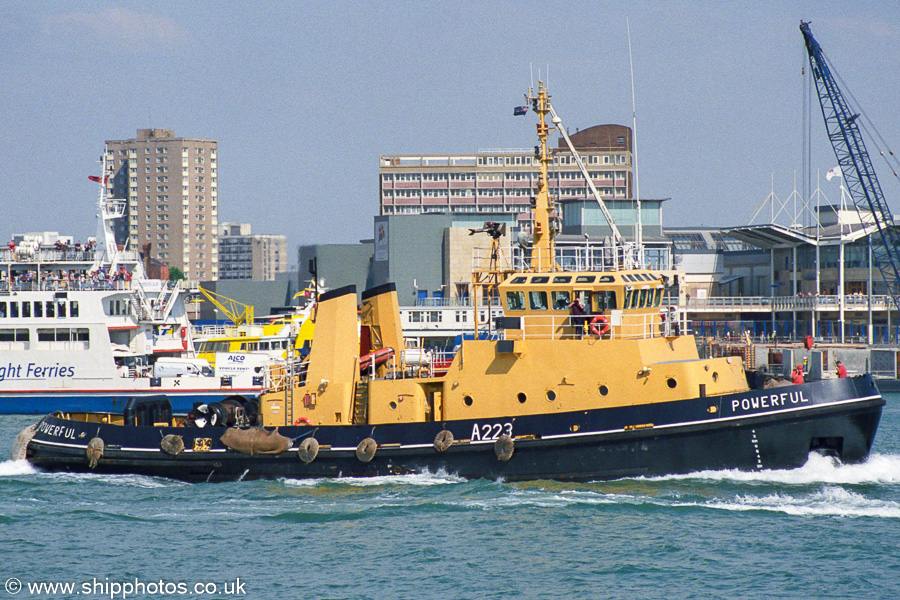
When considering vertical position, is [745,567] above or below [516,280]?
below

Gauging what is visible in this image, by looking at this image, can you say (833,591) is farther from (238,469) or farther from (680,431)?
(238,469)

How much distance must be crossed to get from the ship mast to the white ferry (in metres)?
15.3

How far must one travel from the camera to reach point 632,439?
51.9ft

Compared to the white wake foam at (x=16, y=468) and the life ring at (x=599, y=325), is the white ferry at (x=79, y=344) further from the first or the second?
the life ring at (x=599, y=325)

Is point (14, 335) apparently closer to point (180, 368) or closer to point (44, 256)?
point (44, 256)

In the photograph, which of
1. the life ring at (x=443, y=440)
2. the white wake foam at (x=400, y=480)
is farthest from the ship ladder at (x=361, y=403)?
the life ring at (x=443, y=440)

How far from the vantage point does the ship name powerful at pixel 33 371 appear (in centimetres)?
3155

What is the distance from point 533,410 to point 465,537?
3.24 metres

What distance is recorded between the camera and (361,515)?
15.1 metres

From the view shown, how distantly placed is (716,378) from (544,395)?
305 cm

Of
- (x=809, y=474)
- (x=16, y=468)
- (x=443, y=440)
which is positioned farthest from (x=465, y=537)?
(x=16, y=468)

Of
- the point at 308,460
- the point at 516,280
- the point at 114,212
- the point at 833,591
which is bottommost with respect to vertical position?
the point at 833,591

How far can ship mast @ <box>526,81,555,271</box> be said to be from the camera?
693 inches

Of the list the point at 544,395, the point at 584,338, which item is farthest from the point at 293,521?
the point at 584,338
